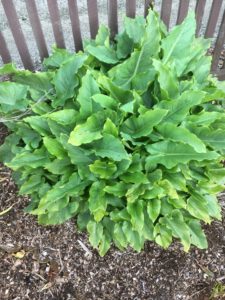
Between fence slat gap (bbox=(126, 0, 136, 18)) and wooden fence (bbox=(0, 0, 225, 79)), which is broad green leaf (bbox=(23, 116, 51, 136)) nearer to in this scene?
wooden fence (bbox=(0, 0, 225, 79))

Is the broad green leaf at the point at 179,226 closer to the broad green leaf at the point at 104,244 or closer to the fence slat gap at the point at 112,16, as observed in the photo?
the broad green leaf at the point at 104,244

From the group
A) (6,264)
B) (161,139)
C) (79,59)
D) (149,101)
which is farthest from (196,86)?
(6,264)

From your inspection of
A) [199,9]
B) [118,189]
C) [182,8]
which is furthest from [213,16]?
[118,189]

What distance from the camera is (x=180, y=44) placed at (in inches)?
106

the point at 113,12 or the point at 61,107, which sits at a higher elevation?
the point at 113,12

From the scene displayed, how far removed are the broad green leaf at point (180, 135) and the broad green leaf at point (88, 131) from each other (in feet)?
1.12

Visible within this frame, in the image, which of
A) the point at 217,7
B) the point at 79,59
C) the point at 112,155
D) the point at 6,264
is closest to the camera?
the point at 112,155

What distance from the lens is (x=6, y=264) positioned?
2779 millimetres

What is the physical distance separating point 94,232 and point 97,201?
1.06ft

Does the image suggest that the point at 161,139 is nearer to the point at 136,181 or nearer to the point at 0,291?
the point at 136,181

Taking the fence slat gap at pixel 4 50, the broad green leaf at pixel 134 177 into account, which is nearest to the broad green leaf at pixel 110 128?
the broad green leaf at pixel 134 177

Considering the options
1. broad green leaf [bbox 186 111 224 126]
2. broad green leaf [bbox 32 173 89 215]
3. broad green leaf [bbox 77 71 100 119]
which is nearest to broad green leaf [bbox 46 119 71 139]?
broad green leaf [bbox 77 71 100 119]

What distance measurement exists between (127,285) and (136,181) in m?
0.79

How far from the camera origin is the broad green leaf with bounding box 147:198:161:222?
244 cm
